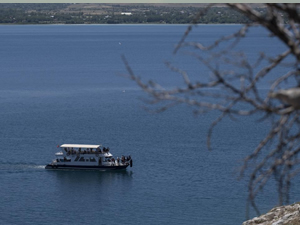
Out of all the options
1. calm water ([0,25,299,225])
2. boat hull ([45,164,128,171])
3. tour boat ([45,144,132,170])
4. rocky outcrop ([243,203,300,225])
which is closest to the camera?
rocky outcrop ([243,203,300,225])

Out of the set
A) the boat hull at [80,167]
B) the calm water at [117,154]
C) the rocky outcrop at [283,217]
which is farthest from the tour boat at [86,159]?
the rocky outcrop at [283,217]

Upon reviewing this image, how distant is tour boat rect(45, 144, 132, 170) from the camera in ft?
204

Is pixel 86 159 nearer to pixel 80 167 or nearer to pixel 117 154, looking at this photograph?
pixel 80 167

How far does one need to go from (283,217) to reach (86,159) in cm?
4054

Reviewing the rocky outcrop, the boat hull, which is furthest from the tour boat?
the rocky outcrop

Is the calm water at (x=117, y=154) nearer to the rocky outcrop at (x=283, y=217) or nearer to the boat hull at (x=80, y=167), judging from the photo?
the boat hull at (x=80, y=167)

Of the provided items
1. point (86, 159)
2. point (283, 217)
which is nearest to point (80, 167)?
point (86, 159)

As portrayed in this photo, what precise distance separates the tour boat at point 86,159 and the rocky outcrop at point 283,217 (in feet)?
115

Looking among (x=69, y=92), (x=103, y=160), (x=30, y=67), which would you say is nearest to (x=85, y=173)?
(x=103, y=160)

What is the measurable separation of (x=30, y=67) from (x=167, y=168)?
108 metres

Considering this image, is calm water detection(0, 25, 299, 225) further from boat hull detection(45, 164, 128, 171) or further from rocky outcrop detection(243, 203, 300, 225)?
rocky outcrop detection(243, 203, 300, 225)

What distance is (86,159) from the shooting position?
63594 mm

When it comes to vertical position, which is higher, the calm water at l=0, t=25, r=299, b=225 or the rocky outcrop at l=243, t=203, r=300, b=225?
the calm water at l=0, t=25, r=299, b=225

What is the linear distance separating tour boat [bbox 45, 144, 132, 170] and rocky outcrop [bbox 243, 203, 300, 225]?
115ft
